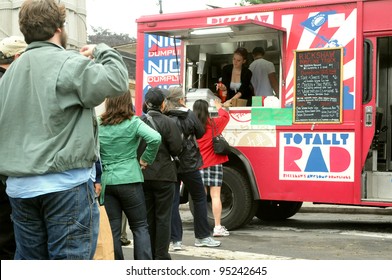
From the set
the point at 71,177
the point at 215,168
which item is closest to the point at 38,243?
the point at 71,177

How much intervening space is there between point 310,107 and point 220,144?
3.99ft

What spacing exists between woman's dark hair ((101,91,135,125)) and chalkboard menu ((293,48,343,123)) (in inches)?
138

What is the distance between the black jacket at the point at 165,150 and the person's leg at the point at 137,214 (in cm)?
49

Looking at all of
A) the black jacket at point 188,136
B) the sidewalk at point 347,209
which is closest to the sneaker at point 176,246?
the black jacket at point 188,136

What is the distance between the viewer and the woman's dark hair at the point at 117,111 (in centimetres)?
555

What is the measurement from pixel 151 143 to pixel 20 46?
1580 millimetres

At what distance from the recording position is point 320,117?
851 cm

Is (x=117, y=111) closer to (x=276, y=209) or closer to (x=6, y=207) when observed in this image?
(x=6, y=207)

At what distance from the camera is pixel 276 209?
1007 cm

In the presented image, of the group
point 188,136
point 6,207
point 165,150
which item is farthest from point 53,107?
point 188,136

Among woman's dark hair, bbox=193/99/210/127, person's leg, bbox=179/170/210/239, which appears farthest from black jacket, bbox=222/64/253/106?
person's leg, bbox=179/170/210/239

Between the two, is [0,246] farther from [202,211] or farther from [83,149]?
[202,211]

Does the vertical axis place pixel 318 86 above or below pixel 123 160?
above

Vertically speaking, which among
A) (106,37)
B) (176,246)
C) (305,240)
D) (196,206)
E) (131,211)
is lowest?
(305,240)
